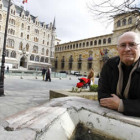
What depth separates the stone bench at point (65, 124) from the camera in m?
0.87

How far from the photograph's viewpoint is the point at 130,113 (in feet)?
3.92

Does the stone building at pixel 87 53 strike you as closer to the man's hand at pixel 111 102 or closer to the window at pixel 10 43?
the window at pixel 10 43

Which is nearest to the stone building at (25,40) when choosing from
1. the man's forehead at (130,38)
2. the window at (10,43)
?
the window at (10,43)

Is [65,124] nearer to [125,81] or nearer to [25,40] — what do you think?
[125,81]

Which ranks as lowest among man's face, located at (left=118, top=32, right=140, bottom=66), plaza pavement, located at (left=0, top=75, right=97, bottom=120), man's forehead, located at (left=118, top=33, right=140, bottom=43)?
plaza pavement, located at (left=0, top=75, right=97, bottom=120)

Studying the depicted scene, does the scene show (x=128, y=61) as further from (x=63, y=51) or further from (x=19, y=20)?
(x=63, y=51)

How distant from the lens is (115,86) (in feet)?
4.78

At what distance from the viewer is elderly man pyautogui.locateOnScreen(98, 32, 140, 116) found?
1256mm

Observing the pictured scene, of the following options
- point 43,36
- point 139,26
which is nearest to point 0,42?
point 43,36

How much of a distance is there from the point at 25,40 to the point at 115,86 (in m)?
36.9

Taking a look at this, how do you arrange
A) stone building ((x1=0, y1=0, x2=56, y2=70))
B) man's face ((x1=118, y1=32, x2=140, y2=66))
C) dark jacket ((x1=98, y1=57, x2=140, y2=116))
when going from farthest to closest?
stone building ((x1=0, y1=0, x2=56, y2=70)) < man's face ((x1=118, y1=32, x2=140, y2=66)) < dark jacket ((x1=98, y1=57, x2=140, y2=116))

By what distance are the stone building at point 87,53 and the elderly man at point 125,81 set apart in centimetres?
2879

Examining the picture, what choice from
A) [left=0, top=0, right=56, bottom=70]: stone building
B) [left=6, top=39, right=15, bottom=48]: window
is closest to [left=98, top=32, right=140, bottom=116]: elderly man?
[left=0, top=0, right=56, bottom=70]: stone building

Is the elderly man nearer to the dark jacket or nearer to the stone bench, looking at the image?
the dark jacket
